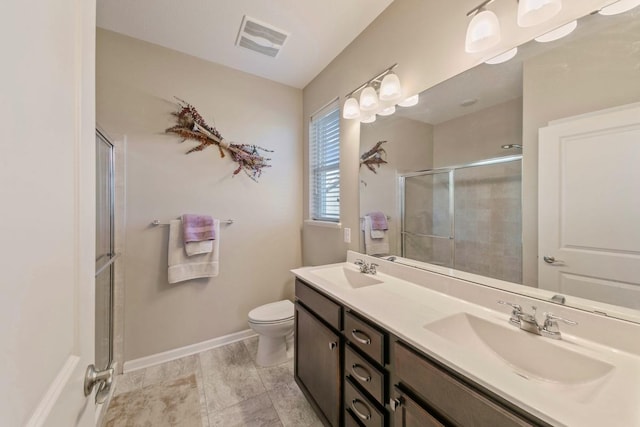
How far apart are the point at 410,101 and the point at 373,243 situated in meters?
0.98

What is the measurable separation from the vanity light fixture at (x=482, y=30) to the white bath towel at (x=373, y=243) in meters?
1.13

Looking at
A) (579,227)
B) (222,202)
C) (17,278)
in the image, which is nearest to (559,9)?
(579,227)

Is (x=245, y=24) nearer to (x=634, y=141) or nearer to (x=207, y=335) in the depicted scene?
(x=634, y=141)

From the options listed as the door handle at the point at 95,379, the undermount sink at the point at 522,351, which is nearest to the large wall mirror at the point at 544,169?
the undermount sink at the point at 522,351

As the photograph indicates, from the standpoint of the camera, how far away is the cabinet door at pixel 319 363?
1249 mm

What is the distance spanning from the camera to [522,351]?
0.88 metres

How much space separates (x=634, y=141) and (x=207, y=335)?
2.84 meters

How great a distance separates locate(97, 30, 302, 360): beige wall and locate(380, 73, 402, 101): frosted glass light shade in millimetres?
1296

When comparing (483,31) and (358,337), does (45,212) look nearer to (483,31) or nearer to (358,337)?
(358,337)

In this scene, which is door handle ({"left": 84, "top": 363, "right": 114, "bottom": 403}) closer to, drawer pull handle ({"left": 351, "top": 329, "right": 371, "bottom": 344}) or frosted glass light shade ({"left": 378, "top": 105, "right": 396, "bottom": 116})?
drawer pull handle ({"left": 351, "top": 329, "right": 371, "bottom": 344})

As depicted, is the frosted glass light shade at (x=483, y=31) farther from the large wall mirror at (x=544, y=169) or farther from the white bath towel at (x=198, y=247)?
the white bath towel at (x=198, y=247)

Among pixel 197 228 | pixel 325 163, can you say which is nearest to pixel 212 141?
pixel 197 228

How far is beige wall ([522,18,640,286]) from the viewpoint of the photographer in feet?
2.69

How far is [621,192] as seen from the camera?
820 millimetres
